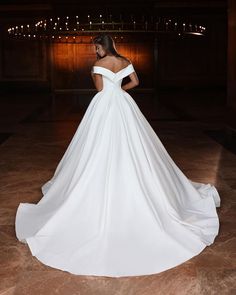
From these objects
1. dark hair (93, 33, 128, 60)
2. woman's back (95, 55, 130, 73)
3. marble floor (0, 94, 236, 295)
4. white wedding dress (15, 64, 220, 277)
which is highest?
dark hair (93, 33, 128, 60)

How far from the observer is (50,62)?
56.3ft

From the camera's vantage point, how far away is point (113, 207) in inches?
123

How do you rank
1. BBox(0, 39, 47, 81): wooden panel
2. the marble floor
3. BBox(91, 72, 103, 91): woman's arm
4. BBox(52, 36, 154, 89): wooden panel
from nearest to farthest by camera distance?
the marble floor → BBox(91, 72, 103, 91): woman's arm → BBox(0, 39, 47, 81): wooden panel → BBox(52, 36, 154, 89): wooden panel

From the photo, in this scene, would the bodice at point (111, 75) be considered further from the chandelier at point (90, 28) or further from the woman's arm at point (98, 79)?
the chandelier at point (90, 28)

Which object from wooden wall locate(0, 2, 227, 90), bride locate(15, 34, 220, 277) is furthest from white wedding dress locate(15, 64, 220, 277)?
wooden wall locate(0, 2, 227, 90)

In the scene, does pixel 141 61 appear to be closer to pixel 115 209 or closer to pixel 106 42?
pixel 106 42

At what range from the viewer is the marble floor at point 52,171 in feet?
8.48

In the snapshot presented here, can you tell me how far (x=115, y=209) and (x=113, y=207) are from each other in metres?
0.02

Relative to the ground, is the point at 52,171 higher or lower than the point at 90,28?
lower

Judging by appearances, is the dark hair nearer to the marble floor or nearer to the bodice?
the bodice

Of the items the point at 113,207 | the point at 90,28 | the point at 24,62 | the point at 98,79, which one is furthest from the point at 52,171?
the point at 24,62

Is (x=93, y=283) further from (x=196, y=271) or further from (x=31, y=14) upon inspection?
(x=31, y=14)

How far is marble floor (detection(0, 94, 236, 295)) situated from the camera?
2584 millimetres

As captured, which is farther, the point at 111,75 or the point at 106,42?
the point at 111,75
